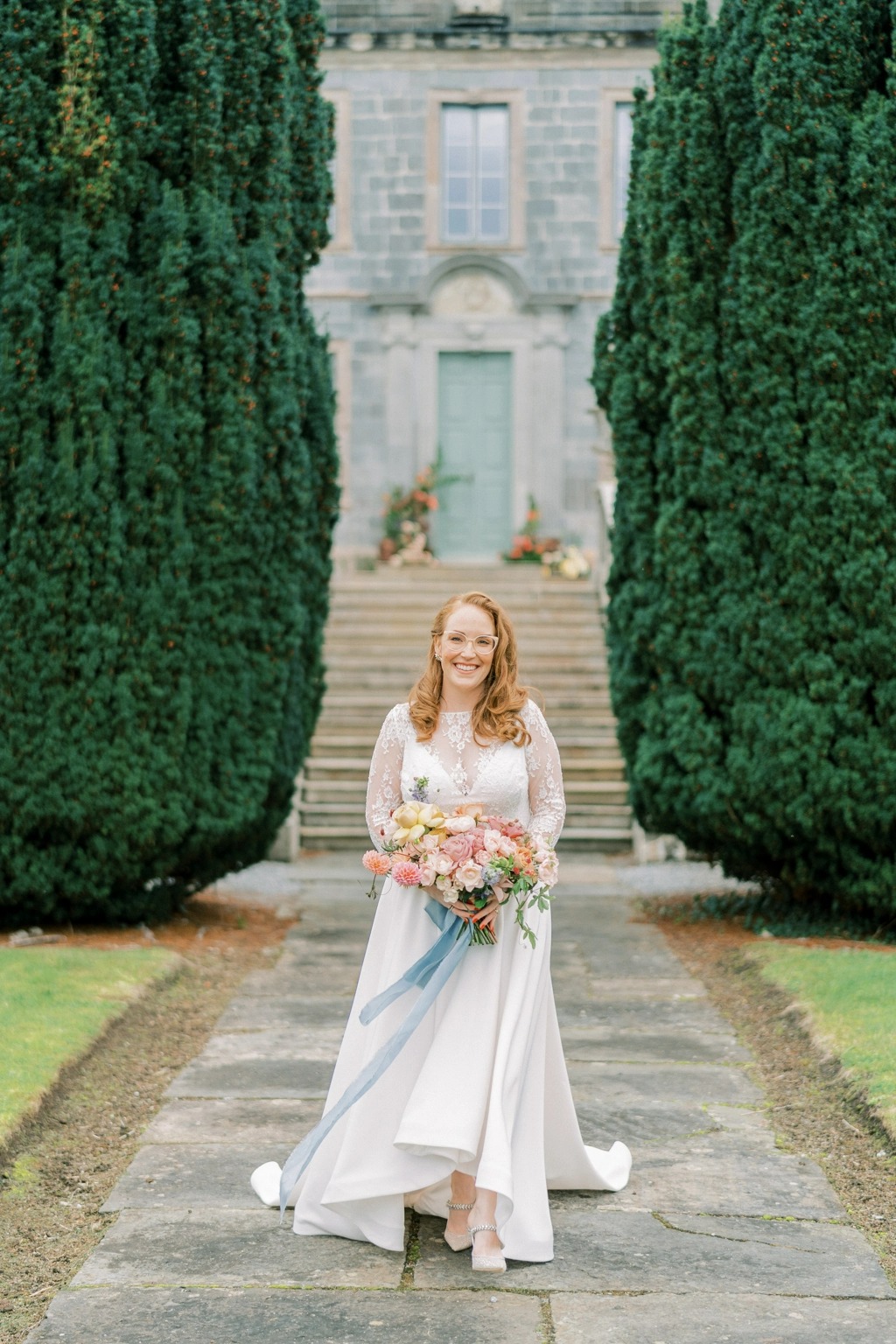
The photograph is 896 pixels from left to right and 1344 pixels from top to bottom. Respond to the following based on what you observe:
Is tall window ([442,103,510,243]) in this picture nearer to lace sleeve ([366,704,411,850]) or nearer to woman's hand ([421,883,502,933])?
lace sleeve ([366,704,411,850])

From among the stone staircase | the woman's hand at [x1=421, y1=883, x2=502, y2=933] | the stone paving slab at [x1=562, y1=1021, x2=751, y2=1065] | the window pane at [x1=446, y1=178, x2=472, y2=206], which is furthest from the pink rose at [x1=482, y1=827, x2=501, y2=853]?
the window pane at [x1=446, y1=178, x2=472, y2=206]

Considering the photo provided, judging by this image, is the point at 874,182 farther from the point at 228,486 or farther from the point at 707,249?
the point at 228,486

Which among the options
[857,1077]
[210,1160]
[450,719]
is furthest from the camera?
[857,1077]

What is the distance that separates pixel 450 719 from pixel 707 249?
4.75 metres

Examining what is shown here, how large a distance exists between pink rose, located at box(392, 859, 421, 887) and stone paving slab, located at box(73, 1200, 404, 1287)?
3.16ft

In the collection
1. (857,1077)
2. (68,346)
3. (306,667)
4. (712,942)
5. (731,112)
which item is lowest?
(712,942)

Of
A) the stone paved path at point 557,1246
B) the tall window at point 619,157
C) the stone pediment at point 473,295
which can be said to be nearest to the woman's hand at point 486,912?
the stone paved path at point 557,1246

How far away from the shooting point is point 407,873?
383cm

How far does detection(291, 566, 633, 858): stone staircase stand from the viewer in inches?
461

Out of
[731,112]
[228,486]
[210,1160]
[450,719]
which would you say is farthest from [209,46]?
[210,1160]

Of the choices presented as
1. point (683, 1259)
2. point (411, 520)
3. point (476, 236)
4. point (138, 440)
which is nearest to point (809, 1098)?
point (683, 1259)

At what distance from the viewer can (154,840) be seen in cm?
767

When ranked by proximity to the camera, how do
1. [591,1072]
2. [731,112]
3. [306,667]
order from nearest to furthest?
[591,1072], [731,112], [306,667]

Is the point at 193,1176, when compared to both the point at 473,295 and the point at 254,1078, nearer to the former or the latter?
the point at 254,1078
